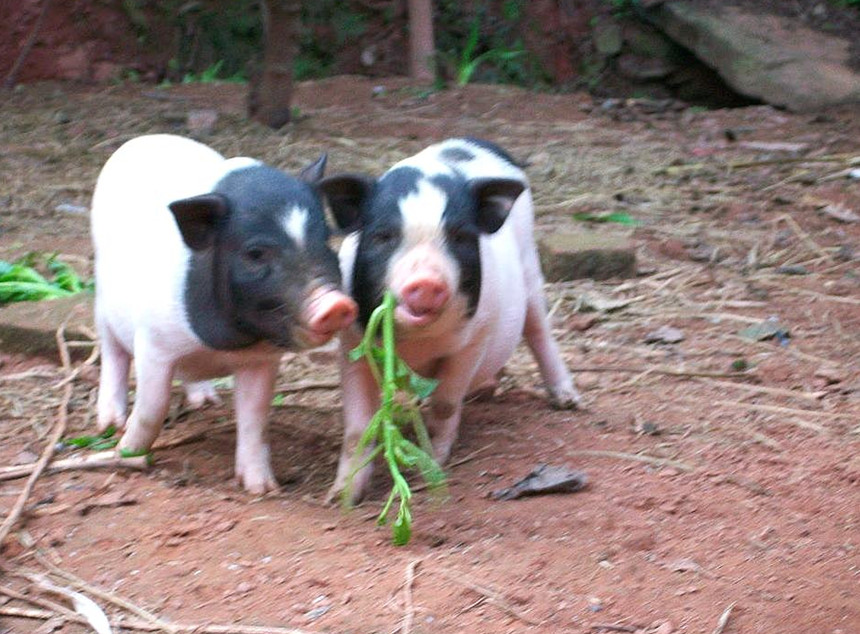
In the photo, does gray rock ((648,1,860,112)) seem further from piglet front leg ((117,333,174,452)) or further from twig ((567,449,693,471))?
piglet front leg ((117,333,174,452))

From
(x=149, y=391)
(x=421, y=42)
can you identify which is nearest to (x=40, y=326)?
(x=149, y=391)

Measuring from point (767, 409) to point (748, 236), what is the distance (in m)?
2.44

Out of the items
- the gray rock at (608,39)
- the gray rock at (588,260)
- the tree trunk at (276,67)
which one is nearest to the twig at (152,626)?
the gray rock at (588,260)

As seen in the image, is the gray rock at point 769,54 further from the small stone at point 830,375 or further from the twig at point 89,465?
the twig at point 89,465

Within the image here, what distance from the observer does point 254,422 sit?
3930mm

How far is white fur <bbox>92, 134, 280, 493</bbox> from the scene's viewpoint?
3.79 metres

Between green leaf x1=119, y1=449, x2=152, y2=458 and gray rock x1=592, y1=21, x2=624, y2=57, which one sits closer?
green leaf x1=119, y1=449, x2=152, y2=458

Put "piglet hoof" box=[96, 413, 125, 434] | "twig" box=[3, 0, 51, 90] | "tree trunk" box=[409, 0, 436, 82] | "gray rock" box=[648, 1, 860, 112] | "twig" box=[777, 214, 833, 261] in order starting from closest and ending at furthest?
"piglet hoof" box=[96, 413, 125, 434] < "twig" box=[777, 214, 833, 261] < "gray rock" box=[648, 1, 860, 112] < "twig" box=[3, 0, 51, 90] < "tree trunk" box=[409, 0, 436, 82]

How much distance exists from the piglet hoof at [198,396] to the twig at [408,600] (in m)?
1.62

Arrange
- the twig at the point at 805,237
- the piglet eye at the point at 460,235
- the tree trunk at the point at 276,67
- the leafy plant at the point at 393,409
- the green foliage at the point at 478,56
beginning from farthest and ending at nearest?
the green foliage at the point at 478,56 → the tree trunk at the point at 276,67 → the twig at the point at 805,237 → the piglet eye at the point at 460,235 → the leafy plant at the point at 393,409

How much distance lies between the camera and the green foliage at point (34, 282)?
559 centimetres

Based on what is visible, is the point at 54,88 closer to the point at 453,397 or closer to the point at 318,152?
the point at 318,152

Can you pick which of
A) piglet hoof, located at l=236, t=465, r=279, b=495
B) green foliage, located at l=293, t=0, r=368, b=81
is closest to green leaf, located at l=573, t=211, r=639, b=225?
piglet hoof, located at l=236, t=465, r=279, b=495

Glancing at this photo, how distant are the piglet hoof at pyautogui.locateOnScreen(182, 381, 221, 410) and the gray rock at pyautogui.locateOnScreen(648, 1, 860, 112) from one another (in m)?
6.28
